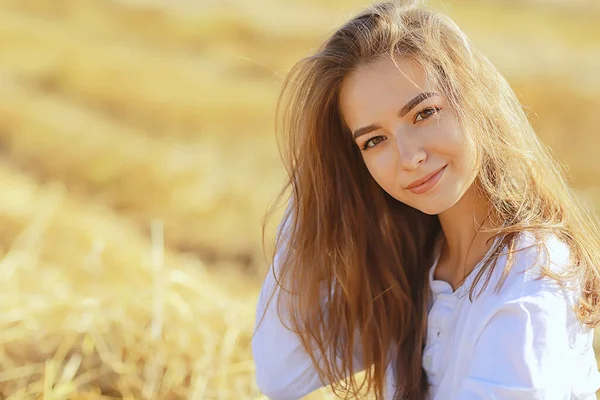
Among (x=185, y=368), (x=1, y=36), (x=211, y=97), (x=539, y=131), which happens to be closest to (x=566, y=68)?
(x=539, y=131)

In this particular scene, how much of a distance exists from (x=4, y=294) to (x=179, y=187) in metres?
2.06

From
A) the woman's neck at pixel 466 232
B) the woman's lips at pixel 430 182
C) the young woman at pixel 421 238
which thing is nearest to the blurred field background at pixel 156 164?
the young woman at pixel 421 238

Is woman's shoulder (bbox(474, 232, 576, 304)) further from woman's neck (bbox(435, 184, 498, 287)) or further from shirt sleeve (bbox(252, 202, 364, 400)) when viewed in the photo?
shirt sleeve (bbox(252, 202, 364, 400))

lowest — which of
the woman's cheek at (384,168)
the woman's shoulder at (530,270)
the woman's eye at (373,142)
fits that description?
the woman's shoulder at (530,270)

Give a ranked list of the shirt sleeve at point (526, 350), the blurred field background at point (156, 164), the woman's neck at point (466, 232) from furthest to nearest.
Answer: the blurred field background at point (156, 164) < the woman's neck at point (466, 232) < the shirt sleeve at point (526, 350)

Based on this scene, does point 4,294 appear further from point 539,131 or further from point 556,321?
point 539,131

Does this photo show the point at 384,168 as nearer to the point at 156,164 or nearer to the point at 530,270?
the point at 530,270

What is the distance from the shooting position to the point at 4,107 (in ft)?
18.4

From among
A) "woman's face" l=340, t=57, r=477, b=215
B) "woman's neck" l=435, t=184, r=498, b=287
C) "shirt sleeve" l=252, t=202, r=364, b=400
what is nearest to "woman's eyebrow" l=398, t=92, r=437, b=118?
"woman's face" l=340, t=57, r=477, b=215

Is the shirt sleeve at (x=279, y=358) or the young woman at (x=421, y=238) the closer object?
the young woman at (x=421, y=238)

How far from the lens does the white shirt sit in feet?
4.97

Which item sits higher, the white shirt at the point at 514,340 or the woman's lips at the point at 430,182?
the woman's lips at the point at 430,182

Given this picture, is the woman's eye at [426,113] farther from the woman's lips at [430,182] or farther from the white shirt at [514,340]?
the white shirt at [514,340]

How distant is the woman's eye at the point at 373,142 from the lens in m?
1.71
